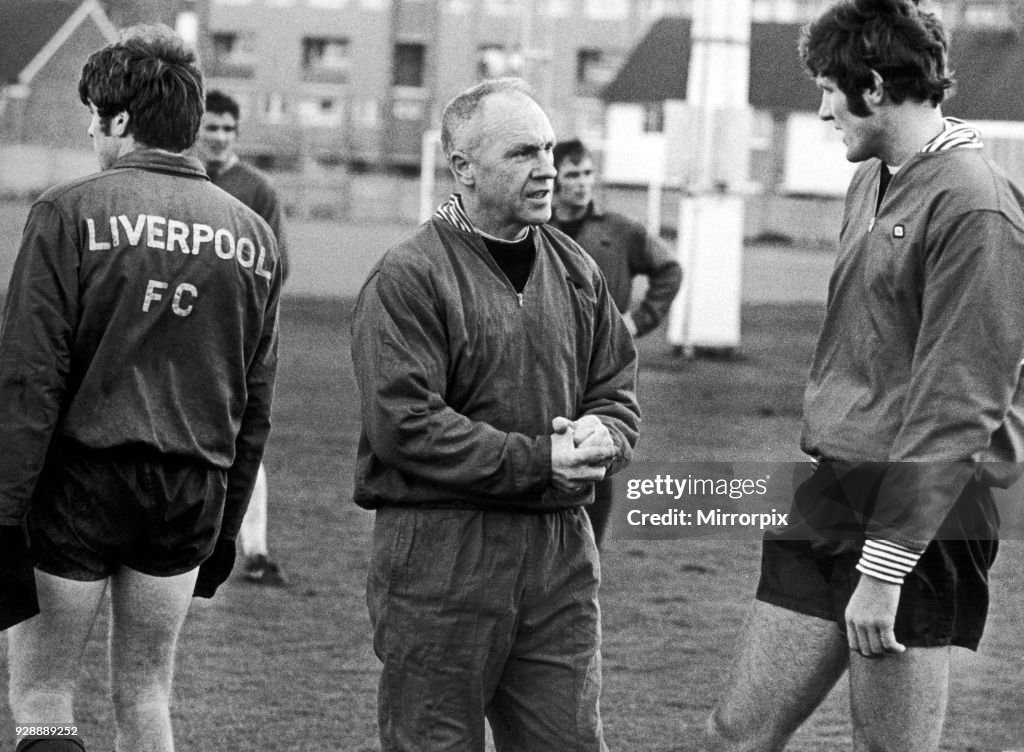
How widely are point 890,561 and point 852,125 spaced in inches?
35.0

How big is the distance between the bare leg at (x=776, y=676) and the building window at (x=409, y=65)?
188ft

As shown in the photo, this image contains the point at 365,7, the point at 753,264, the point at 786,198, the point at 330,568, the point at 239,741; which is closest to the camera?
the point at 239,741

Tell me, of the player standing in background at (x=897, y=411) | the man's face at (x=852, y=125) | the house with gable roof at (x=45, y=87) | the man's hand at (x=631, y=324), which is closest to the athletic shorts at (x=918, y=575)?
the player standing in background at (x=897, y=411)

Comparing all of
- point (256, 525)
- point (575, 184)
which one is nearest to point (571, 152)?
point (575, 184)

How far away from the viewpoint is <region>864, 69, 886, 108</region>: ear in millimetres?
3445

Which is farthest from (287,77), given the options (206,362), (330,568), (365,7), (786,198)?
(206,362)

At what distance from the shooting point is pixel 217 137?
755 centimetres

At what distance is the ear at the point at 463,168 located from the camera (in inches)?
144

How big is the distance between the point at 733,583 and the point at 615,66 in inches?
2175

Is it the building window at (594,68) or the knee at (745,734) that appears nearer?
the knee at (745,734)

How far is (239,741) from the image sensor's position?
17.8ft

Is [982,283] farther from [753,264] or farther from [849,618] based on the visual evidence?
[753,264]

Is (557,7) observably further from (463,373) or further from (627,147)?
(463,373)
